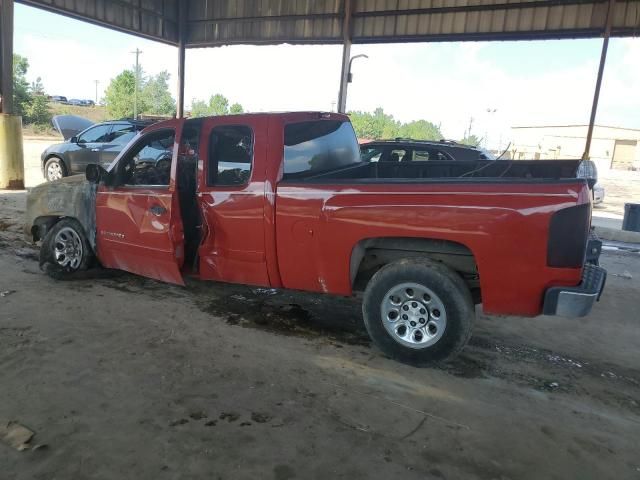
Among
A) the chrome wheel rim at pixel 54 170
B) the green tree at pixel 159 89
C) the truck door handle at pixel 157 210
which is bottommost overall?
the chrome wheel rim at pixel 54 170

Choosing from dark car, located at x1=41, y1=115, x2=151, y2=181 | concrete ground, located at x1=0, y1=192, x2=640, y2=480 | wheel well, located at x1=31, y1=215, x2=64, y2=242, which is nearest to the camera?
Result: concrete ground, located at x1=0, y1=192, x2=640, y2=480

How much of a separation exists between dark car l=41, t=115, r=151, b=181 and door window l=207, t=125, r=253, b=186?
→ 8.49 m

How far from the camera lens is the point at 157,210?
4.55m

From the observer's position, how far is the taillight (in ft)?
10.1

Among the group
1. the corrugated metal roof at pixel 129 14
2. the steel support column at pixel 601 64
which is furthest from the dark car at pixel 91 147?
the steel support column at pixel 601 64

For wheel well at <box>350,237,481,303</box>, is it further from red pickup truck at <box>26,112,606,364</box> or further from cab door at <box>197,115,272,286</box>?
cab door at <box>197,115,272,286</box>

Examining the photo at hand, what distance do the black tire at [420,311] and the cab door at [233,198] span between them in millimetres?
1064

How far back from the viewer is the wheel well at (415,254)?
3.61 meters

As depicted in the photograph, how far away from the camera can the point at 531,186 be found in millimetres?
3162

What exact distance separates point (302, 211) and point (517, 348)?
2274mm

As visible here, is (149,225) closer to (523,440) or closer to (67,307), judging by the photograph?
(67,307)

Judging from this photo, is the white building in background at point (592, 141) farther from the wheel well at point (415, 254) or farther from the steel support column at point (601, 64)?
the wheel well at point (415, 254)

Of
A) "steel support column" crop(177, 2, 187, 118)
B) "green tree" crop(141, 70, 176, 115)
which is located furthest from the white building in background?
"green tree" crop(141, 70, 176, 115)

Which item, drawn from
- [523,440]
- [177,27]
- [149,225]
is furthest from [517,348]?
[177,27]
